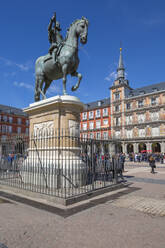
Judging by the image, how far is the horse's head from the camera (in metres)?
7.02

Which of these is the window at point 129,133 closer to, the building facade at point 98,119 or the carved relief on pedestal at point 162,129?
the building facade at point 98,119

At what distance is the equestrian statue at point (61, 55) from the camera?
23.3ft

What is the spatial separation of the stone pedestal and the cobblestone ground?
1486 mm

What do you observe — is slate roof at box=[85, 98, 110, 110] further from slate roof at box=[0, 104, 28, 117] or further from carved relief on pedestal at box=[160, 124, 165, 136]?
slate roof at box=[0, 104, 28, 117]

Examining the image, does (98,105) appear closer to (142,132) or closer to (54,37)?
(142,132)

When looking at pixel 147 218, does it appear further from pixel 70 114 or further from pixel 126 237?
pixel 70 114

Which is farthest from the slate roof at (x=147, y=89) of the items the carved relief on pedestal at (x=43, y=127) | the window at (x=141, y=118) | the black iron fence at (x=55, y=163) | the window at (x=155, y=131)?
the carved relief on pedestal at (x=43, y=127)

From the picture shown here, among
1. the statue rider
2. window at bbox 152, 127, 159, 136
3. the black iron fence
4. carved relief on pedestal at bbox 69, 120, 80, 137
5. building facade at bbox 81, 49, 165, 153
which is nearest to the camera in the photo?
the black iron fence

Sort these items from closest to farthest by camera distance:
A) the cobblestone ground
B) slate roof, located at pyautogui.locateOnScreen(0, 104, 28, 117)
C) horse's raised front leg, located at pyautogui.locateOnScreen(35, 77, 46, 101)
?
1. the cobblestone ground
2. horse's raised front leg, located at pyautogui.locateOnScreen(35, 77, 46, 101)
3. slate roof, located at pyautogui.locateOnScreen(0, 104, 28, 117)

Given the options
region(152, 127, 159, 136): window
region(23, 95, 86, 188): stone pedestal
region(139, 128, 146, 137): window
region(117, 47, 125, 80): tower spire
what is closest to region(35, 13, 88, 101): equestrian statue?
region(23, 95, 86, 188): stone pedestal

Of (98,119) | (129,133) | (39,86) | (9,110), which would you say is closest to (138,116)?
(129,133)

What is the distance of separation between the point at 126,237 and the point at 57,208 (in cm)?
203

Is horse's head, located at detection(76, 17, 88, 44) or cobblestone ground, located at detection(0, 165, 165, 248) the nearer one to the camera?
cobblestone ground, located at detection(0, 165, 165, 248)

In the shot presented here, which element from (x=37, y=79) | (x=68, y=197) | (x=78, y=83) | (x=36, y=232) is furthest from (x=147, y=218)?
(x=37, y=79)
